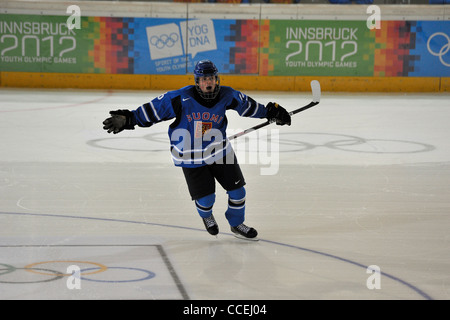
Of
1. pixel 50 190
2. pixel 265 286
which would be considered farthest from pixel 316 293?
pixel 50 190

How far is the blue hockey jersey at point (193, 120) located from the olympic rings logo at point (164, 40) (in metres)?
9.93

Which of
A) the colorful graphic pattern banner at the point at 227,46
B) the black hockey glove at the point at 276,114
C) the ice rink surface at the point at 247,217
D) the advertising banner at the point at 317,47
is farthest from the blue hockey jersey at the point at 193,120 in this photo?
the advertising banner at the point at 317,47

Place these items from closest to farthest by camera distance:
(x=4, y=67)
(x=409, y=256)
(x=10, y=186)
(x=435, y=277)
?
(x=435, y=277) < (x=409, y=256) < (x=10, y=186) < (x=4, y=67)

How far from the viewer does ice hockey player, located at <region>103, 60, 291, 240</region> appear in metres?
4.77

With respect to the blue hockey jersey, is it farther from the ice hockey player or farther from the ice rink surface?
the ice rink surface

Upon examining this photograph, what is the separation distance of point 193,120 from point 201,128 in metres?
0.07

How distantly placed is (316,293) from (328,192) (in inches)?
105

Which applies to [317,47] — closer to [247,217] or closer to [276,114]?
[247,217]

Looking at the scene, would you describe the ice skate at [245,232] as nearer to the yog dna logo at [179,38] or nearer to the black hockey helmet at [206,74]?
the black hockey helmet at [206,74]

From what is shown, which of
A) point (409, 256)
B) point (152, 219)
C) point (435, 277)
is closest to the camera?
point (435, 277)

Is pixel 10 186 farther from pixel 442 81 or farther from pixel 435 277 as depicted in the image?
pixel 442 81

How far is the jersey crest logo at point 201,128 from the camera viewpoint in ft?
15.7

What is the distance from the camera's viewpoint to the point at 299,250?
185 inches

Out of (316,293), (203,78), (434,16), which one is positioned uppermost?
(434,16)
